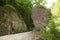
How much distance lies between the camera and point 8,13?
13.5 metres

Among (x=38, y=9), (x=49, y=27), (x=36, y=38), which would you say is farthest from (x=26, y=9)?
(x=49, y=27)

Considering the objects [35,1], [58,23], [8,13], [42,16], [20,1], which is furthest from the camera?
[35,1]

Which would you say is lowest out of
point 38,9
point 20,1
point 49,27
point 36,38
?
point 36,38

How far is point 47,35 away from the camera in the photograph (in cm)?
721

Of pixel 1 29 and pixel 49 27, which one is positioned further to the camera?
pixel 1 29

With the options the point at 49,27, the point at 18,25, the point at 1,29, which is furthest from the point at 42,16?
the point at 18,25

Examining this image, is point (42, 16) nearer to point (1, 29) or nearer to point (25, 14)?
point (1, 29)

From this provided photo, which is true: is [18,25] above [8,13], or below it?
below

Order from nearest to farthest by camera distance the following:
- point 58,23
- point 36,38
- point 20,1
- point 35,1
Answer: point 58,23
point 36,38
point 20,1
point 35,1

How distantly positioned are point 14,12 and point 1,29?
2274 mm

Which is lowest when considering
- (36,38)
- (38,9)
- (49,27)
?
(36,38)

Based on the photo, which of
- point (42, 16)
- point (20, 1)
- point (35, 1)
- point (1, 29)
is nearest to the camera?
point (42, 16)

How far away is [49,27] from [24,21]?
8982mm

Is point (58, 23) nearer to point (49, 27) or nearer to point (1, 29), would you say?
point (49, 27)
